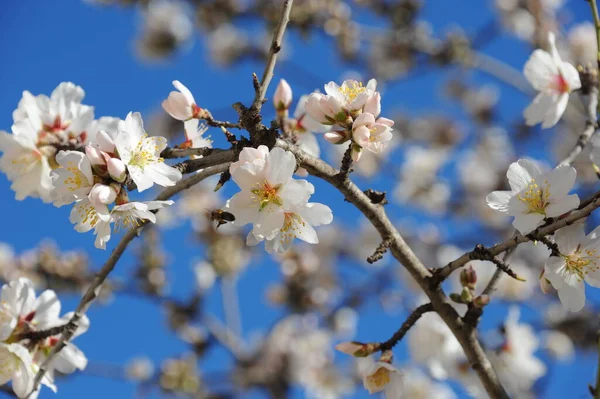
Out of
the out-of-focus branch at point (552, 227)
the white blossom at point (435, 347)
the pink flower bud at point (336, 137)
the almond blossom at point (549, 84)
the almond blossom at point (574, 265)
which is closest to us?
the out-of-focus branch at point (552, 227)

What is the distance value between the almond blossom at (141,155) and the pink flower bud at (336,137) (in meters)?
0.41

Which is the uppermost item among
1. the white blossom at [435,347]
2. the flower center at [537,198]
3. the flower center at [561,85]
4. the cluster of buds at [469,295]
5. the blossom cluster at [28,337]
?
the flower center at [561,85]

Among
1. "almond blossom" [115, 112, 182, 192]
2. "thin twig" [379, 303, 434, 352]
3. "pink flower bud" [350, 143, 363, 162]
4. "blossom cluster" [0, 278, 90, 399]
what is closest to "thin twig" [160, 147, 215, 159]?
"almond blossom" [115, 112, 182, 192]

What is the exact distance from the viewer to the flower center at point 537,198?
153cm

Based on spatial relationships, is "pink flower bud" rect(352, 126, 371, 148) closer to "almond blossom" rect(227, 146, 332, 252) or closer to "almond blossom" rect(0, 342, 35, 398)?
"almond blossom" rect(227, 146, 332, 252)

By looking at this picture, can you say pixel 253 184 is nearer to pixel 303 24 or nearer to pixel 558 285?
pixel 558 285

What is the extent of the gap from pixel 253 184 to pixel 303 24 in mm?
4164

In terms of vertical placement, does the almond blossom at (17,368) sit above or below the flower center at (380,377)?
below

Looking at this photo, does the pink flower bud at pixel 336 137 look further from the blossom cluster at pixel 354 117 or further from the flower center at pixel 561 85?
the flower center at pixel 561 85

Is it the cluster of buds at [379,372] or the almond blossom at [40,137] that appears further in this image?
the almond blossom at [40,137]

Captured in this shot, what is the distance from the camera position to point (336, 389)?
6133 millimetres

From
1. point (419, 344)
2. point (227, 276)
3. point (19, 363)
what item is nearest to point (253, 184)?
point (19, 363)

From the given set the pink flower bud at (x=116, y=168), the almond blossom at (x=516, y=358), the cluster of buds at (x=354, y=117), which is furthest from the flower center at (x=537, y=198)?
the almond blossom at (x=516, y=358)

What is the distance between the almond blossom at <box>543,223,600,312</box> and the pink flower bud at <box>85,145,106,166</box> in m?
1.15
